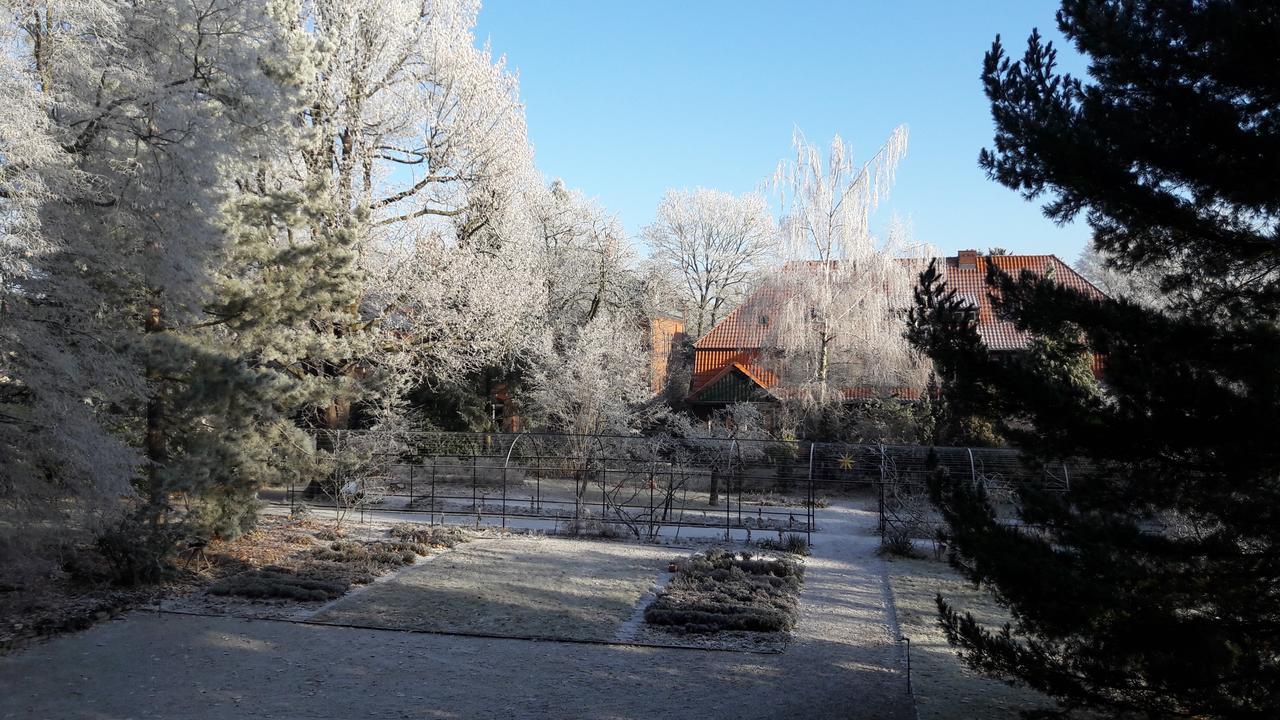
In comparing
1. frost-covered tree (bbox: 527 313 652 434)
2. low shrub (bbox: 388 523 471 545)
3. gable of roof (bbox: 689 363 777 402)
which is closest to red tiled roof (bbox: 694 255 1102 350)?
gable of roof (bbox: 689 363 777 402)

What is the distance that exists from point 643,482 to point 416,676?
12.7 m

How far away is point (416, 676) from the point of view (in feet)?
29.7

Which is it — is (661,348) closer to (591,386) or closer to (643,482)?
(591,386)

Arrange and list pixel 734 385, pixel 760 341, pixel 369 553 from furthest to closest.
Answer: pixel 734 385
pixel 760 341
pixel 369 553

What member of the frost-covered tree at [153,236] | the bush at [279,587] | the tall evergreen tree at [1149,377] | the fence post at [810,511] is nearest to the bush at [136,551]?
the frost-covered tree at [153,236]

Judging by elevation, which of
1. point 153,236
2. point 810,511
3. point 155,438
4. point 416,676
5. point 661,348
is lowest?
point 416,676

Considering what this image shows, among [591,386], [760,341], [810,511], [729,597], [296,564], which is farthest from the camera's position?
[760,341]

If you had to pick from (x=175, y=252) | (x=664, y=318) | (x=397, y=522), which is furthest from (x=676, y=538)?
(x=664, y=318)

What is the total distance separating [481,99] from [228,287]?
10558mm

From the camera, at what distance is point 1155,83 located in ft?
20.6

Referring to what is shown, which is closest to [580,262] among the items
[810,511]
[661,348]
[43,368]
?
[661,348]

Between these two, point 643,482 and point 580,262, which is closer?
point 643,482

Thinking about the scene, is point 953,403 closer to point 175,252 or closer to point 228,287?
point 175,252

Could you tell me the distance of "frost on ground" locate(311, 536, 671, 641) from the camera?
438 inches
